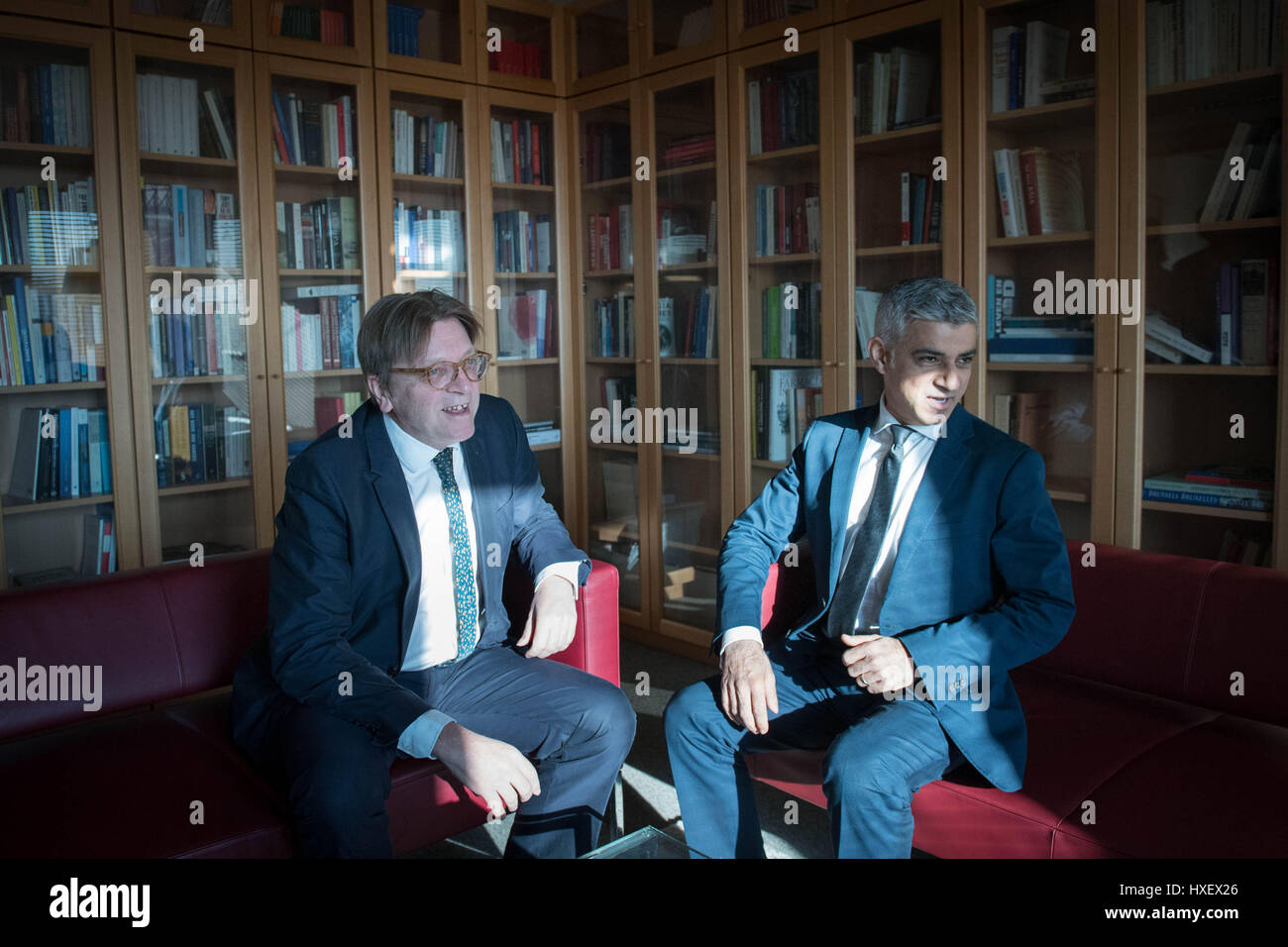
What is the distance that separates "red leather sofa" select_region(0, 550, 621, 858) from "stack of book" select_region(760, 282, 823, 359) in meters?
1.40

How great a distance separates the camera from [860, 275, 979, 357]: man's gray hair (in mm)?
1989

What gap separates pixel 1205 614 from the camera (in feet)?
6.89

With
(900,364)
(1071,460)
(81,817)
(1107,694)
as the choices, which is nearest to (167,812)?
(81,817)

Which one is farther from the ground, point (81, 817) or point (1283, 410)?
point (1283, 410)

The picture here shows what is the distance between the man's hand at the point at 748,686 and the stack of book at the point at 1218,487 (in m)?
1.26

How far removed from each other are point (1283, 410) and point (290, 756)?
2238mm

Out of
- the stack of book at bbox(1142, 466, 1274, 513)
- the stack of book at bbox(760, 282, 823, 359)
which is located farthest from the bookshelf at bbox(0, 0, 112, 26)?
the stack of book at bbox(1142, 466, 1274, 513)

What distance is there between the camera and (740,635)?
2.04 m

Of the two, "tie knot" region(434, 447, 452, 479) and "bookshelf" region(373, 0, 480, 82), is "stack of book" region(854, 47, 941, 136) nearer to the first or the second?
"bookshelf" region(373, 0, 480, 82)

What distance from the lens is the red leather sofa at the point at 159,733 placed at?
5.55 ft

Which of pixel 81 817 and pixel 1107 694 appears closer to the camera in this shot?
pixel 81 817

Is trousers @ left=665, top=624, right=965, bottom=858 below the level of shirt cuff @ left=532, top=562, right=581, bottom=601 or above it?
below

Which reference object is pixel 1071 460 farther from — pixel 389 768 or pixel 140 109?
pixel 140 109
